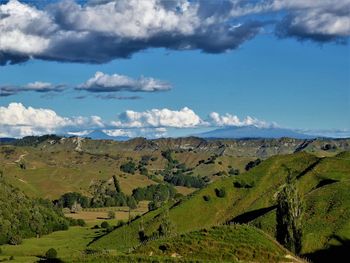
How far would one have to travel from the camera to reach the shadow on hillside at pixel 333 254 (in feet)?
313

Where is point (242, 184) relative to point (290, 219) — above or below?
below

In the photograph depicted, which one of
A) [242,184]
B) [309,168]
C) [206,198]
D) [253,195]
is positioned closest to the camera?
[253,195]

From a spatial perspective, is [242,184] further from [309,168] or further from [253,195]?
[309,168]

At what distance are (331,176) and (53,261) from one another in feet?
358

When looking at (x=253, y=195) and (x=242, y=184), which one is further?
(x=242, y=184)

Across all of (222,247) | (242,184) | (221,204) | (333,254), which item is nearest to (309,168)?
(242,184)

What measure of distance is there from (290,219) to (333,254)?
51.0 feet

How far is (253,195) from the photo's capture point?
162250 mm

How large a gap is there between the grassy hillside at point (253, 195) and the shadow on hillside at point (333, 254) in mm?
21651

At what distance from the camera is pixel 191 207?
164250 millimetres

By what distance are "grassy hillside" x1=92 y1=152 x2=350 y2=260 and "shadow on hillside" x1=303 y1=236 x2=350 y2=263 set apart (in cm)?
2165

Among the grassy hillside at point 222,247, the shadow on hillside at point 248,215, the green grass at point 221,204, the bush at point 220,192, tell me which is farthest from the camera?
the bush at point 220,192

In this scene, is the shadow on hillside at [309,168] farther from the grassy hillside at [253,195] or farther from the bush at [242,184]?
the bush at [242,184]

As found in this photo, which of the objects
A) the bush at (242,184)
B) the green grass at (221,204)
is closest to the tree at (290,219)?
the green grass at (221,204)
